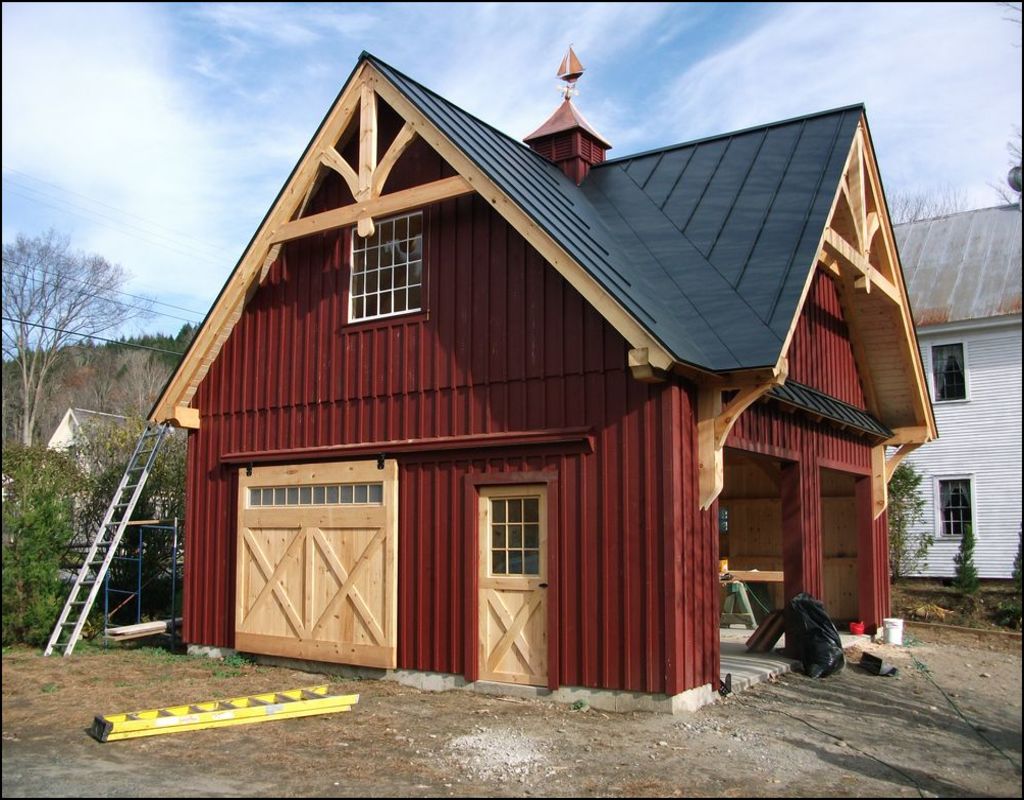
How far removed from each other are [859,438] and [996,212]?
12868 millimetres

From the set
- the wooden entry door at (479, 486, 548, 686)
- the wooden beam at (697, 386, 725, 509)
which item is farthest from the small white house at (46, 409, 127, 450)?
the wooden beam at (697, 386, 725, 509)

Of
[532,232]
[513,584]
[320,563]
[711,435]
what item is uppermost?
[532,232]

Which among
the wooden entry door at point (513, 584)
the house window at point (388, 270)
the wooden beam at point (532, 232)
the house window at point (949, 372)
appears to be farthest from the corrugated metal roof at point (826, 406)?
the house window at point (949, 372)

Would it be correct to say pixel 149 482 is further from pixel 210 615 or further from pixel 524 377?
pixel 524 377

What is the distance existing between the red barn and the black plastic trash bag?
0.54 m

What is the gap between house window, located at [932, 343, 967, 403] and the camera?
22953 mm

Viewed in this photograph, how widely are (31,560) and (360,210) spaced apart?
6887mm

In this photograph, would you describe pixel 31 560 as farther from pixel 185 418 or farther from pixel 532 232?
pixel 532 232

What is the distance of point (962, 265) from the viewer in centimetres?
2381

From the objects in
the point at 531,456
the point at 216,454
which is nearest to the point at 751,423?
the point at 531,456

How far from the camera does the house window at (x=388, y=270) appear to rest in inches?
461

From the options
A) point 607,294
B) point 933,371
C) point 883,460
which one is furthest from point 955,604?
point 607,294

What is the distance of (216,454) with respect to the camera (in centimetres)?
1337

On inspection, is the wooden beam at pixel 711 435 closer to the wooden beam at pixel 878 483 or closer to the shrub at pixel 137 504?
the wooden beam at pixel 878 483
